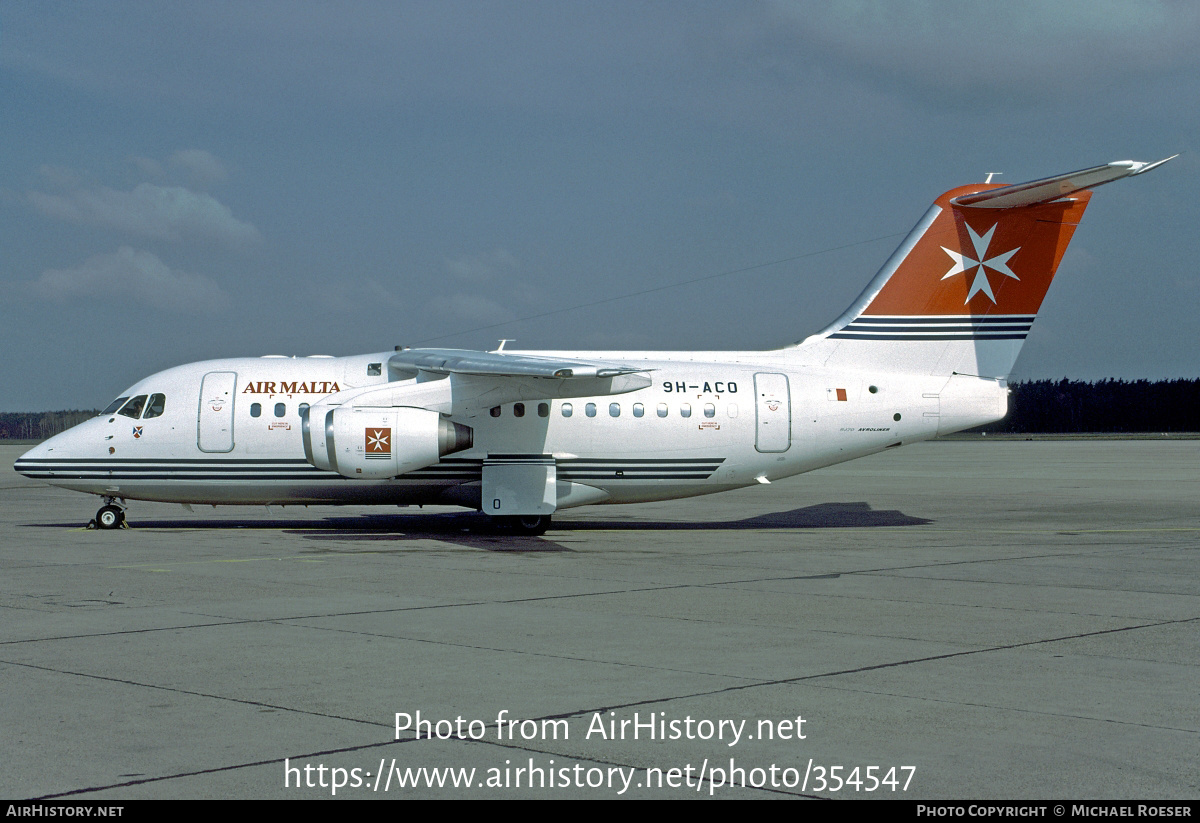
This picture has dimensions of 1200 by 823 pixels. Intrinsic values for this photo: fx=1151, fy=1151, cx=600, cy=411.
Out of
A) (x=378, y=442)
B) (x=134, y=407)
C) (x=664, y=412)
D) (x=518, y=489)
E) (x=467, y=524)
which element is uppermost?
(x=134, y=407)

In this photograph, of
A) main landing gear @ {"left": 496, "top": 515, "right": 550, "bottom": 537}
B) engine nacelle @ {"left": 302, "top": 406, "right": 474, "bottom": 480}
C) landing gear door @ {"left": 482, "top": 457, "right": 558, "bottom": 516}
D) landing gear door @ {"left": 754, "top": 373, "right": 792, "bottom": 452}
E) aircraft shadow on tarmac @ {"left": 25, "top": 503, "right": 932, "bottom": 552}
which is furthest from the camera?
landing gear door @ {"left": 754, "top": 373, "right": 792, "bottom": 452}

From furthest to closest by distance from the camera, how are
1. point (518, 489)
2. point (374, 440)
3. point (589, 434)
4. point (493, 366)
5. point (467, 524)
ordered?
1. point (467, 524)
2. point (589, 434)
3. point (518, 489)
4. point (374, 440)
5. point (493, 366)

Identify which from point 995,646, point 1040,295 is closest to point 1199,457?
point 1040,295

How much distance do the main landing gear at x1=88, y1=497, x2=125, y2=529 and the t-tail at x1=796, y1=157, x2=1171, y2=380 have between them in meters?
14.5

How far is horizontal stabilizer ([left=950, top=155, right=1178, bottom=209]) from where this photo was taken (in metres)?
19.8

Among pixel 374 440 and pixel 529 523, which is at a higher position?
pixel 374 440

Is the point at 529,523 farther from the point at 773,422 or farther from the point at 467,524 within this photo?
the point at 773,422

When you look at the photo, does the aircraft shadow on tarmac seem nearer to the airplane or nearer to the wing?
the airplane

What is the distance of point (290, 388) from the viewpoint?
22.7 metres

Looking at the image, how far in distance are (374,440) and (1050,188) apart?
43.3 ft

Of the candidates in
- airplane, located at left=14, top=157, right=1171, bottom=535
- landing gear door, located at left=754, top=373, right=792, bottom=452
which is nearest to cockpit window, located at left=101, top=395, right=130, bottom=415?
airplane, located at left=14, top=157, right=1171, bottom=535

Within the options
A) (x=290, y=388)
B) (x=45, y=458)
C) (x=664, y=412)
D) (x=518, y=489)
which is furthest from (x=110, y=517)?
(x=664, y=412)

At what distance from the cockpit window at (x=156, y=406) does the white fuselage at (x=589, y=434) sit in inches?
2.0

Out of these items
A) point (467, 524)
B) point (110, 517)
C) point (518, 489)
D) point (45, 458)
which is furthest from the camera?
point (467, 524)
